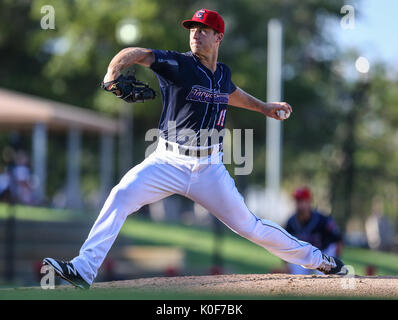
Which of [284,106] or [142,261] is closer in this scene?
[284,106]

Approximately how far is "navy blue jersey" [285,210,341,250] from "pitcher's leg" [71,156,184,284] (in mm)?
4152

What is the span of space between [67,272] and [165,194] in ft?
3.38

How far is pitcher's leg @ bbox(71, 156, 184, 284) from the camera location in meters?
5.74

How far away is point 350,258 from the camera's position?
1895 cm

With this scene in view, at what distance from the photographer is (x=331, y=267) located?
6805 millimetres

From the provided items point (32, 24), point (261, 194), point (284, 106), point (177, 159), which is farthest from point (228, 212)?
point (261, 194)

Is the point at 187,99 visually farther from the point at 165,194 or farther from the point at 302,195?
the point at 302,195

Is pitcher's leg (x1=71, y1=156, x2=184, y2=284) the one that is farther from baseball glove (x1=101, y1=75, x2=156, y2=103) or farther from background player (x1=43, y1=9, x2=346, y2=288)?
baseball glove (x1=101, y1=75, x2=156, y2=103)

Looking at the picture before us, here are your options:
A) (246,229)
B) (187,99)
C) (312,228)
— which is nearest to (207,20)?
(187,99)

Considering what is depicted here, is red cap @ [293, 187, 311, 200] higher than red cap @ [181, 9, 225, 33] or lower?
lower

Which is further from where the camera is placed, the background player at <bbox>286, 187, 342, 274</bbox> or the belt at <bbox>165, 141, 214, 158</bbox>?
the background player at <bbox>286, 187, 342, 274</bbox>

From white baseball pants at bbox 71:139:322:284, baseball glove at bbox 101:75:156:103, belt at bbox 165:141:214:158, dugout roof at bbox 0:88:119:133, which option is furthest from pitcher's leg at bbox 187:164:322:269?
dugout roof at bbox 0:88:119:133

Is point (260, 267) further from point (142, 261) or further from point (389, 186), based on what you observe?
point (389, 186)
